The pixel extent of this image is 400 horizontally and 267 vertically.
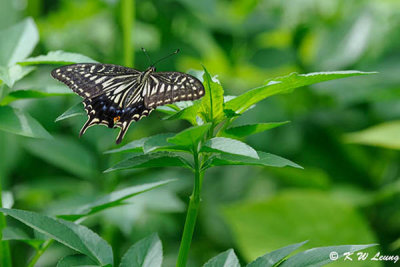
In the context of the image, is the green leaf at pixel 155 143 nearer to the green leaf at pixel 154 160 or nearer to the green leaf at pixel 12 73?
the green leaf at pixel 154 160

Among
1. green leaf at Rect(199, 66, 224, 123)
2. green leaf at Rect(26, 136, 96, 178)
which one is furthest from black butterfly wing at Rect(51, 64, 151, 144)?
green leaf at Rect(26, 136, 96, 178)

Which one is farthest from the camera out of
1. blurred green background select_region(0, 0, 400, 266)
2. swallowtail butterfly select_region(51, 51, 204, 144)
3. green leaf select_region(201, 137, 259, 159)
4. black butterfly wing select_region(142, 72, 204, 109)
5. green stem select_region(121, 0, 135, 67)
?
blurred green background select_region(0, 0, 400, 266)

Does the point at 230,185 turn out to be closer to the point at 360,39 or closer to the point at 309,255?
the point at 360,39

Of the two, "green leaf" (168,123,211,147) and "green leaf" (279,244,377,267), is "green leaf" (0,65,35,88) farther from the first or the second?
"green leaf" (279,244,377,267)

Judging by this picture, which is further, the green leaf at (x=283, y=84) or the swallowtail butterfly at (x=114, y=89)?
the swallowtail butterfly at (x=114, y=89)

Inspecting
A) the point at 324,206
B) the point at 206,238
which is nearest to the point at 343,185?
the point at 324,206

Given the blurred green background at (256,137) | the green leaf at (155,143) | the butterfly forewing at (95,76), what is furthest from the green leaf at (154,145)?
the blurred green background at (256,137)

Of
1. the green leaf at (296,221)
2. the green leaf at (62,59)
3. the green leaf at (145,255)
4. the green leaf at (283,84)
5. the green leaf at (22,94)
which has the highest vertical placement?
the green leaf at (283,84)
